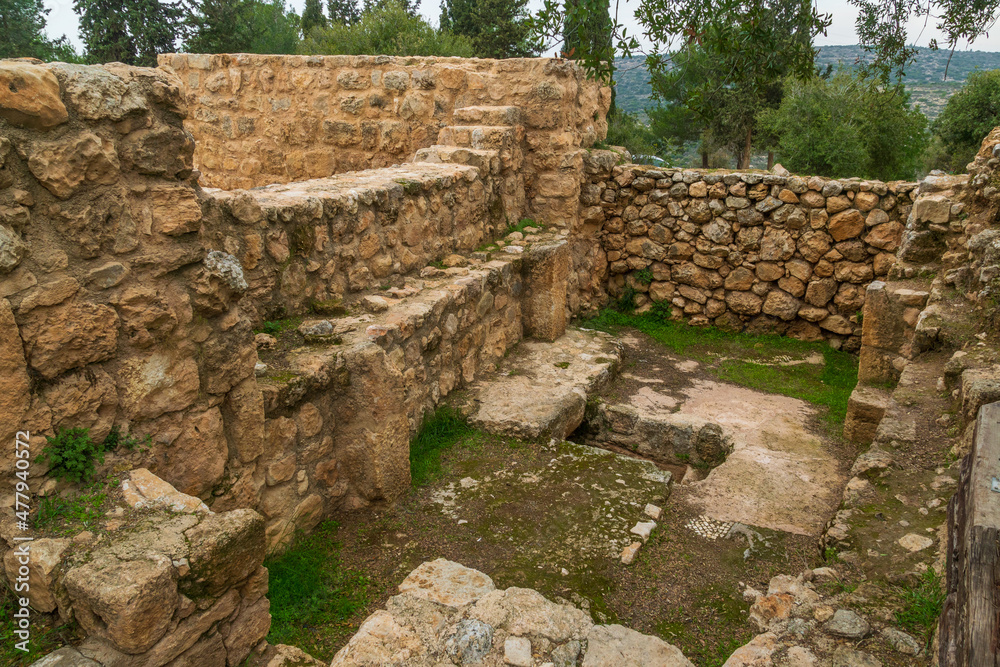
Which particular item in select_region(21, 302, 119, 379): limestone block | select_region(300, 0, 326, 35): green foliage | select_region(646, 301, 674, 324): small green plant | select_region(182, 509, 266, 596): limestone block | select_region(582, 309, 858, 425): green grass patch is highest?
select_region(300, 0, 326, 35): green foliage

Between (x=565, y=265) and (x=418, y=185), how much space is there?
1.89 meters

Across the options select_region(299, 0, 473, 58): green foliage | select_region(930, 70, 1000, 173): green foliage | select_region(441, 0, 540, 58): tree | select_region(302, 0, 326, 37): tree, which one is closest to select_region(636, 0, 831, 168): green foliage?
select_region(930, 70, 1000, 173): green foliage

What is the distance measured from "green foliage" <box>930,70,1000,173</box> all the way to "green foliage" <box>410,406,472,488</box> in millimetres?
15090

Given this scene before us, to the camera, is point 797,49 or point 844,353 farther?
point 844,353

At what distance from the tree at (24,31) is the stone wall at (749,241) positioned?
21455 millimetres

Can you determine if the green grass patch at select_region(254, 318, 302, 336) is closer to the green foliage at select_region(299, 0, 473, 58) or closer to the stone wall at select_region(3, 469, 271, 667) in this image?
the stone wall at select_region(3, 469, 271, 667)

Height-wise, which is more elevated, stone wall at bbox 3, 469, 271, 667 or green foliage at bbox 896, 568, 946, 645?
stone wall at bbox 3, 469, 271, 667

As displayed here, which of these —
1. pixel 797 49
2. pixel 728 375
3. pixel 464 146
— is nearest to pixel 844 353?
pixel 728 375

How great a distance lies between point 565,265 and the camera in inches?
254

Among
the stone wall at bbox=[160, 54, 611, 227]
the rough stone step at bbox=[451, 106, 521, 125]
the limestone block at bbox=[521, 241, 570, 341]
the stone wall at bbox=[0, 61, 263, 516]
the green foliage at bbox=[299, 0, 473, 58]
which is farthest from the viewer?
the green foliage at bbox=[299, 0, 473, 58]

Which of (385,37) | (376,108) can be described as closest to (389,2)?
(385,37)

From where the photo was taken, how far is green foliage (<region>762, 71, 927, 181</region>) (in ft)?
46.9

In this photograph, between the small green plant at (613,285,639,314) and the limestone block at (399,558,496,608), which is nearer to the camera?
the limestone block at (399,558,496,608)

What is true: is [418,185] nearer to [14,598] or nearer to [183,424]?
[183,424]
